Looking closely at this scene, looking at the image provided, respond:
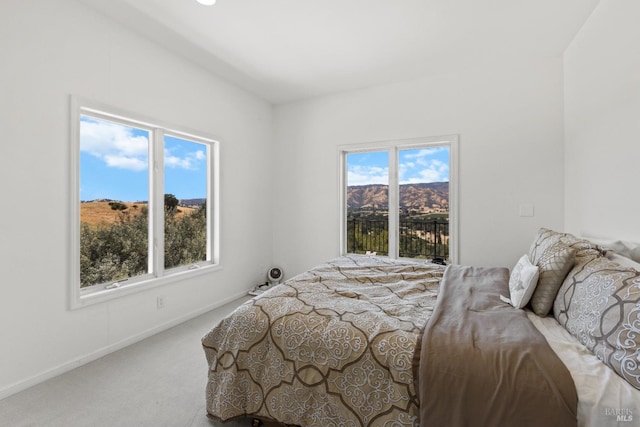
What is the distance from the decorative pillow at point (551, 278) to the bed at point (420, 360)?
15 millimetres

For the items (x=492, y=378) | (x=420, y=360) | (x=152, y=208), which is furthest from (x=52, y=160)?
(x=492, y=378)

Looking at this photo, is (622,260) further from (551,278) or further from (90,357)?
(90,357)

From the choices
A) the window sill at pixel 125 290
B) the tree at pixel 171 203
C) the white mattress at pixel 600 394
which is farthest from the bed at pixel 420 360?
the tree at pixel 171 203

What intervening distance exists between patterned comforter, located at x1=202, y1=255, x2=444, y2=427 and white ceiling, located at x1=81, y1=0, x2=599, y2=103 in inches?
84.9

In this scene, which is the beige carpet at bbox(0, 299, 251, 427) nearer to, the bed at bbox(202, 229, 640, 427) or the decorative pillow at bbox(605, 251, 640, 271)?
the bed at bbox(202, 229, 640, 427)

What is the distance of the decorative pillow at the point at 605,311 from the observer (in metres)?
0.99

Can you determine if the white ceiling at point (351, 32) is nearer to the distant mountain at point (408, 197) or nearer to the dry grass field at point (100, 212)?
the distant mountain at point (408, 197)

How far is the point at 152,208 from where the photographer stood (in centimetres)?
286

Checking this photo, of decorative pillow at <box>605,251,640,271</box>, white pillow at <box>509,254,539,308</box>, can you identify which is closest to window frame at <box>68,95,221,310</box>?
white pillow at <box>509,254,539,308</box>

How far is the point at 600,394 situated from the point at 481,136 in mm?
2891

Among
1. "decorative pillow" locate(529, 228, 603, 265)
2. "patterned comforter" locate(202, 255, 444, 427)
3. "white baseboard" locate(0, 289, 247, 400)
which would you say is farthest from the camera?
"white baseboard" locate(0, 289, 247, 400)

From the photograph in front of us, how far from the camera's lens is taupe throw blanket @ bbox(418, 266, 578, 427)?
0.98 meters

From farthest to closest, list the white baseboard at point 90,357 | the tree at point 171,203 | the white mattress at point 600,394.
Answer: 1. the tree at point 171,203
2. the white baseboard at point 90,357
3. the white mattress at point 600,394

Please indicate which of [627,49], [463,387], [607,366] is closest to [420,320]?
[463,387]
